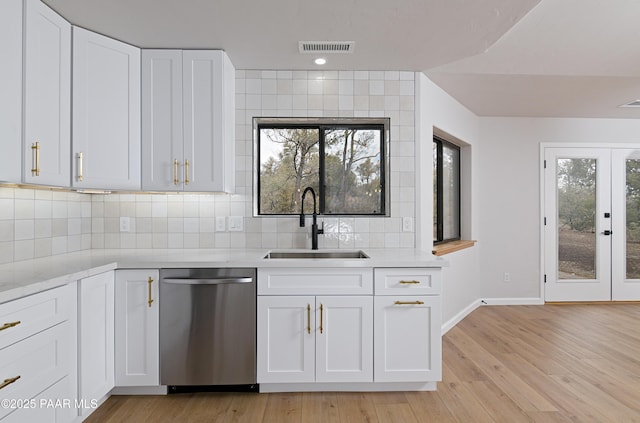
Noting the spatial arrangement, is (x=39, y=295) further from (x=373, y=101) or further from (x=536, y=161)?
(x=536, y=161)

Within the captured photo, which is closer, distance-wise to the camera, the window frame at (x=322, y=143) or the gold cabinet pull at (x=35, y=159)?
the gold cabinet pull at (x=35, y=159)

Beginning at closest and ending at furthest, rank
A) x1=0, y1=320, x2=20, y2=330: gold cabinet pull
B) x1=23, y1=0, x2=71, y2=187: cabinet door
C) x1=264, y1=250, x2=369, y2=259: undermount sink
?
1. x1=0, y1=320, x2=20, y2=330: gold cabinet pull
2. x1=23, y1=0, x2=71, y2=187: cabinet door
3. x1=264, y1=250, x2=369, y2=259: undermount sink

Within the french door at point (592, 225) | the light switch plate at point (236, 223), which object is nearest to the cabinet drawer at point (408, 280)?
the light switch plate at point (236, 223)

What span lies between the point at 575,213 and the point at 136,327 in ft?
16.0

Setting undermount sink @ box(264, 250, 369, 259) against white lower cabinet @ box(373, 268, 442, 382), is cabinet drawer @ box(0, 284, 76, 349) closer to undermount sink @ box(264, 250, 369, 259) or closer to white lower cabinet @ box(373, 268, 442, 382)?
undermount sink @ box(264, 250, 369, 259)

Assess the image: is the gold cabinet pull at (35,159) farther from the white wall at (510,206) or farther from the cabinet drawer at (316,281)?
the white wall at (510,206)

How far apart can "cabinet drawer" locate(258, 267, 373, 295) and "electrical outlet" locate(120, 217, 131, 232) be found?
4.23 feet

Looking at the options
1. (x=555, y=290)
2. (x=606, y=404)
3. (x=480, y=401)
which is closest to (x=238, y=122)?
(x=480, y=401)

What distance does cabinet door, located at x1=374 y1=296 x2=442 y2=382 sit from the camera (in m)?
2.25

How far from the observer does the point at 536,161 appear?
4.38 m

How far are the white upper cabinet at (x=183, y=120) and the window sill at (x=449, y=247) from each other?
1.96 meters

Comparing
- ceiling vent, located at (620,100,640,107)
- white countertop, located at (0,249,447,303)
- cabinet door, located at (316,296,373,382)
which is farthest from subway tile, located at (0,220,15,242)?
ceiling vent, located at (620,100,640,107)

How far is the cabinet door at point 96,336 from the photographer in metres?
1.88

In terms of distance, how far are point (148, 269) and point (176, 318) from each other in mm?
344
